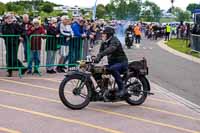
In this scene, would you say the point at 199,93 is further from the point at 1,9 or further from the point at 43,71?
the point at 1,9

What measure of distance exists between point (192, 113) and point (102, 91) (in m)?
1.77

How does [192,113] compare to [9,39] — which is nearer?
[192,113]

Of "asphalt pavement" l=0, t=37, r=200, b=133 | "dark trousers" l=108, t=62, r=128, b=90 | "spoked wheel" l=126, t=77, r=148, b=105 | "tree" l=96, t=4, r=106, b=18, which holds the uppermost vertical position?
"tree" l=96, t=4, r=106, b=18

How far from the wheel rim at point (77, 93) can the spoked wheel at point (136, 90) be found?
986 millimetres

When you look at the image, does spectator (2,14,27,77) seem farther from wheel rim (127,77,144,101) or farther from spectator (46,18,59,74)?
wheel rim (127,77,144,101)

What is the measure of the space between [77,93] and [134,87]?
1.25 metres

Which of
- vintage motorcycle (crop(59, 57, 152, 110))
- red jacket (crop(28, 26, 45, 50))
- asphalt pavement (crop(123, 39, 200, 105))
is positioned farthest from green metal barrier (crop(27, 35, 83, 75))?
vintage motorcycle (crop(59, 57, 152, 110))

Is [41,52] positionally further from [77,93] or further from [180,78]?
[77,93]

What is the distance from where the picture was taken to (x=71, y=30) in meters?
14.7

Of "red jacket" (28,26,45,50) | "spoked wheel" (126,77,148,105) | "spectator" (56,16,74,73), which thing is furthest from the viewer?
"spectator" (56,16,74,73)

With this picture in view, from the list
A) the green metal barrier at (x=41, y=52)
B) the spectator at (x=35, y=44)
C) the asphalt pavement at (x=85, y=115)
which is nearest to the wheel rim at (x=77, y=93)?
the asphalt pavement at (x=85, y=115)

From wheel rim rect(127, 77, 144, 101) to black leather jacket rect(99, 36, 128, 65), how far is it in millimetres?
468

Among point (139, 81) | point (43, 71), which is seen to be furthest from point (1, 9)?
point (139, 81)

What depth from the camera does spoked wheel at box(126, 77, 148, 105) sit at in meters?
9.90
